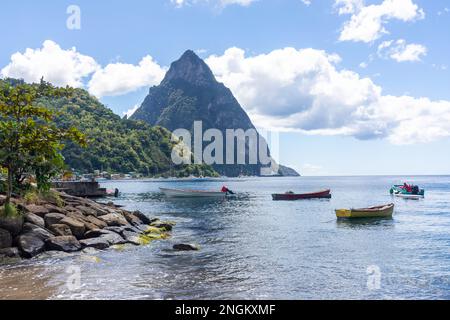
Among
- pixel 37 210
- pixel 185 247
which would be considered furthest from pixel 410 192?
pixel 37 210

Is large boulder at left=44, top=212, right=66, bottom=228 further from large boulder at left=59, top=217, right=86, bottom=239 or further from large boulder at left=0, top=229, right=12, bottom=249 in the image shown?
large boulder at left=0, top=229, right=12, bottom=249

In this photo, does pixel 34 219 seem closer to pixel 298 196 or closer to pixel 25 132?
pixel 25 132

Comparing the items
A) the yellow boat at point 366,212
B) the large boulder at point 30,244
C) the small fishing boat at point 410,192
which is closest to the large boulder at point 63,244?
the large boulder at point 30,244

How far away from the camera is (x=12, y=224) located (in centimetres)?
2103

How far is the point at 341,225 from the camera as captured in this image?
139 feet

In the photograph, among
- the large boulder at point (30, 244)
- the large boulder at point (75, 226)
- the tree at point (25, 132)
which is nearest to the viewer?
the large boulder at point (30, 244)

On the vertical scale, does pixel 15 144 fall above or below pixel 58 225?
above

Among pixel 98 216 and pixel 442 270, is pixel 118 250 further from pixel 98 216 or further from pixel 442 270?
pixel 442 270

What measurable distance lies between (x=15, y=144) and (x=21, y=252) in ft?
20.8

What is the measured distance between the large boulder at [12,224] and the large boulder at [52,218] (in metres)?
2.30

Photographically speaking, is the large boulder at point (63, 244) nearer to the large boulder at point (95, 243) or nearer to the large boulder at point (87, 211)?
the large boulder at point (95, 243)

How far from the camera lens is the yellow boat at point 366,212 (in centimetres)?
4662

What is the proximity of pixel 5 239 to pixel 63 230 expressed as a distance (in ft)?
13.4
